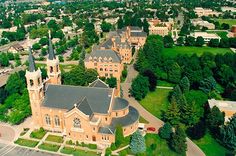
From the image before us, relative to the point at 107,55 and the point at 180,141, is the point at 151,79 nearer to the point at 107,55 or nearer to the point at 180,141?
the point at 107,55

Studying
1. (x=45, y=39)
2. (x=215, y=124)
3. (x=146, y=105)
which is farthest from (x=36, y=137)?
(x=45, y=39)

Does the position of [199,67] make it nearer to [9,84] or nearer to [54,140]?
[54,140]

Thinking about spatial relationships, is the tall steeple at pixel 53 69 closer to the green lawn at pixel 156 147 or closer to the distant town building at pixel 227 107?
the green lawn at pixel 156 147

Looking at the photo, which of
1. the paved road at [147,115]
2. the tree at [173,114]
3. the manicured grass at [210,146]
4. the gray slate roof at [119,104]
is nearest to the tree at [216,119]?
the manicured grass at [210,146]

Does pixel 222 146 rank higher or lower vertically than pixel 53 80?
lower

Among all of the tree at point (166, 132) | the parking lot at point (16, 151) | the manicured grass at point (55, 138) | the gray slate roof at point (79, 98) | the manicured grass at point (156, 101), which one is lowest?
the parking lot at point (16, 151)

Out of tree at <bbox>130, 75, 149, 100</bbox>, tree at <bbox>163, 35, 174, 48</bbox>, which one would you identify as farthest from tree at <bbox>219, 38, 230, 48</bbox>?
tree at <bbox>130, 75, 149, 100</bbox>
